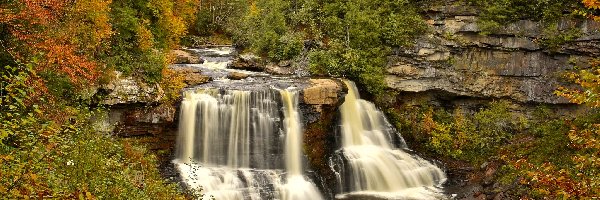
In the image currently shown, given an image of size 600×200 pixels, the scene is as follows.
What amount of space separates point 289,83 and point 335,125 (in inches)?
97.0

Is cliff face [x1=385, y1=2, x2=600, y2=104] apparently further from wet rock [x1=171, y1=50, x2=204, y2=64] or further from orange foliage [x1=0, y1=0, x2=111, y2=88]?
orange foliage [x1=0, y1=0, x2=111, y2=88]

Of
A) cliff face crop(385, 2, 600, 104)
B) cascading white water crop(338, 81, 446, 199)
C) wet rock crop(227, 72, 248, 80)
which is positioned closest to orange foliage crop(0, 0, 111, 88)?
wet rock crop(227, 72, 248, 80)

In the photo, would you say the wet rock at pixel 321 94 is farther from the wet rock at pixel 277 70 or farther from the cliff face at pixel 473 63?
the cliff face at pixel 473 63

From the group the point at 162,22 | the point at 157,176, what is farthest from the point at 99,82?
the point at 162,22

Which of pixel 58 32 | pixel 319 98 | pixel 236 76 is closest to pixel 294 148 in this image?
pixel 319 98

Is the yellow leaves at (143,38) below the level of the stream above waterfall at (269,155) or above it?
above

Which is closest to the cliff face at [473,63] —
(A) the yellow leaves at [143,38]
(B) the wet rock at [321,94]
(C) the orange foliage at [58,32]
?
(B) the wet rock at [321,94]

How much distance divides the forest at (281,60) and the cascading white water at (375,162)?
4.34 ft

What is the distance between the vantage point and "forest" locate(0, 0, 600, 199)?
9.82m

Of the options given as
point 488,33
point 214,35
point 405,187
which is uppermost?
point 214,35

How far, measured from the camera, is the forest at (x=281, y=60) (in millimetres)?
9820

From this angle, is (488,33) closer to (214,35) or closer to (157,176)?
(157,176)

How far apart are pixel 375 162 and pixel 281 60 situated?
704cm

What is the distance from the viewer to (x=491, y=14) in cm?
2055
